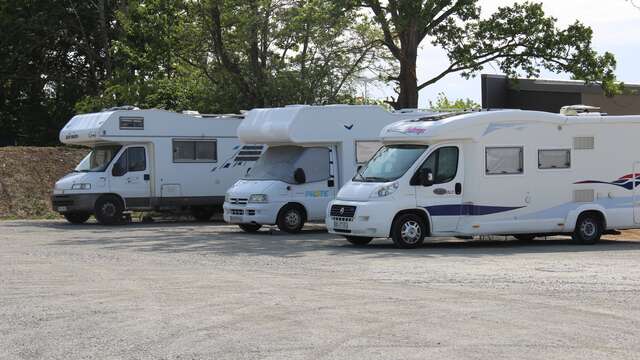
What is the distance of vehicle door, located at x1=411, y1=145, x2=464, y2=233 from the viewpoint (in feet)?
60.2

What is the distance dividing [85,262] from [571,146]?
9.43 m

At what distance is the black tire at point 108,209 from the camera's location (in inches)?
1002

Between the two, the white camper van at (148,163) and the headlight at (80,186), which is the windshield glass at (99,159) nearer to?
the white camper van at (148,163)

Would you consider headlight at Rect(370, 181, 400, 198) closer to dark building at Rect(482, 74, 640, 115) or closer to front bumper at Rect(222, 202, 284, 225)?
front bumper at Rect(222, 202, 284, 225)

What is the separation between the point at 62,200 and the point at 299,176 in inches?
265

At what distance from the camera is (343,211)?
60.2 ft

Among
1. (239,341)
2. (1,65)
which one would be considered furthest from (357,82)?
(239,341)

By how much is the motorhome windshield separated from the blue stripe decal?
14.9ft

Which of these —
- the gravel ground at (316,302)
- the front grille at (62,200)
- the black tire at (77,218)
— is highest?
the front grille at (62,200)

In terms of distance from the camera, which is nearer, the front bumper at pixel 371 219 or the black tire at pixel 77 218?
the front bumper at pixel 371 219

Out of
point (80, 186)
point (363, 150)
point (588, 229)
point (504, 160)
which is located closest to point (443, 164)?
point (504, 160)

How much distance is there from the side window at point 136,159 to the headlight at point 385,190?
961cm

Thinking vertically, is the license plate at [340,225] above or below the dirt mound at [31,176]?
below

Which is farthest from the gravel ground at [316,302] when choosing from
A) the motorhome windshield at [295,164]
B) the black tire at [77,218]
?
the black tire at [77,218]
